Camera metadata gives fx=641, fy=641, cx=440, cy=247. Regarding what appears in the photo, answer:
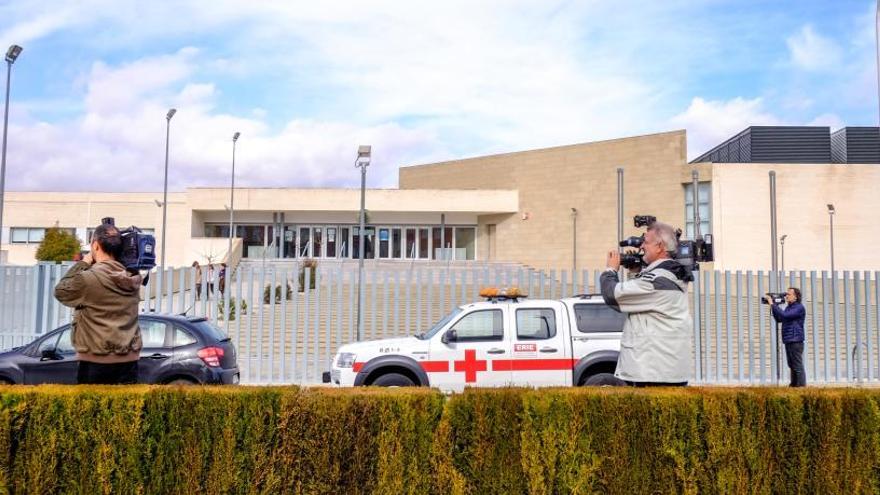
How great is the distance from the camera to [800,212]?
1280 inches

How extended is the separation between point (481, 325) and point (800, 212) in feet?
95.5

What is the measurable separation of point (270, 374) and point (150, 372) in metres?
3.16

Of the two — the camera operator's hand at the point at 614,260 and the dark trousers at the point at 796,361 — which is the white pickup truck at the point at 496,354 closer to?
the dark trousers at the point at 796,361

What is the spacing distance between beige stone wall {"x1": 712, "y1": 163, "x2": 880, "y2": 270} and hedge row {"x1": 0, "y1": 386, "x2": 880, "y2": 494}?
31.1 m

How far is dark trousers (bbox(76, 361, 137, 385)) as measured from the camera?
4442mm

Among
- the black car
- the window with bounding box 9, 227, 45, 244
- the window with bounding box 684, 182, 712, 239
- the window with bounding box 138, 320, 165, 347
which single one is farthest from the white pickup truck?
the window with bounding box 9, 227, 45, 244

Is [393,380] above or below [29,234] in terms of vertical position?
below

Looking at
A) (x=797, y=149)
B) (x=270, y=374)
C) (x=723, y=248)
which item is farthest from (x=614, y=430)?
(x=797, y=149)

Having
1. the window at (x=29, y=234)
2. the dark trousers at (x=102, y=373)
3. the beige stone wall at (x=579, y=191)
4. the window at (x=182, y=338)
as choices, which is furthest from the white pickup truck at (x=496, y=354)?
the window at (x=29, y=234)

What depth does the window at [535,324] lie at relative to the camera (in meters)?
9.47

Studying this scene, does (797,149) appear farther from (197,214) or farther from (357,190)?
(197,214)

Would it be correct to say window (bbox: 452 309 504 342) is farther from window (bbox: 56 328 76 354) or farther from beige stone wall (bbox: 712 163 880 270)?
beige stone wall (bbox: 712 163 880 270)

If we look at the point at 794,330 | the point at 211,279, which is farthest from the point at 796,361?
the point at 211,279

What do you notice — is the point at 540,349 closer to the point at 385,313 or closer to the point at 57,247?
the point at 385,313
